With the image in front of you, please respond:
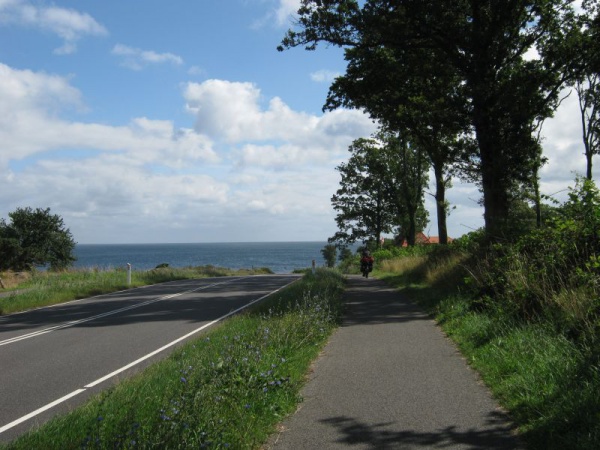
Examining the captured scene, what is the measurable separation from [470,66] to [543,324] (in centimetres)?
1379

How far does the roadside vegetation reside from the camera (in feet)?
15.8

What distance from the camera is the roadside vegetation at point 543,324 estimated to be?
15.8 feet

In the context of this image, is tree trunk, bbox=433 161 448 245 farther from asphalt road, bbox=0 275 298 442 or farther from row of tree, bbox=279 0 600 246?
asphalt road, bbox=0 275 298 442

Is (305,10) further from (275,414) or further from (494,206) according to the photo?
(275,414)

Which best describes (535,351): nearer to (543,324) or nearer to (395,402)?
(543,324)

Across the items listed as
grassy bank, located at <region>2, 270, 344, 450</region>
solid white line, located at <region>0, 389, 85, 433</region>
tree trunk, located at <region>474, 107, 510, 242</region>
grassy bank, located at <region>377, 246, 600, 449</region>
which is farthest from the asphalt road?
tree trunk, located at <region>474, 107, 510, 242</region>

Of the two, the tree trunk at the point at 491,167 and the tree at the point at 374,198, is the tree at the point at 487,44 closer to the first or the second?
the tree trunk at the point at 491,167

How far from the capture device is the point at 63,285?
2281 centimetres

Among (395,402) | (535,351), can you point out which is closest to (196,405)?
(395,402)

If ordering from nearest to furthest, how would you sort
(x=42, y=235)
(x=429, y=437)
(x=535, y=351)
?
→ 1. (x=429, y=437)
2. (x=535, y=351)
3. (x=42, y=235)

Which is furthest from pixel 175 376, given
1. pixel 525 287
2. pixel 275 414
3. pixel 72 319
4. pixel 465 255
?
pixel 465 255

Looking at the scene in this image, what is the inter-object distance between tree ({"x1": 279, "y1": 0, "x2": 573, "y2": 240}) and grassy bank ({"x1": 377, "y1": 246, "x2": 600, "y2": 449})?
833cm

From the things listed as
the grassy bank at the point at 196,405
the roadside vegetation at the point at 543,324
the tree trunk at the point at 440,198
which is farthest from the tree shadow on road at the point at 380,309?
the tree trunk at the point at 440,198

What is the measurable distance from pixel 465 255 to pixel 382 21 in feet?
26.9
